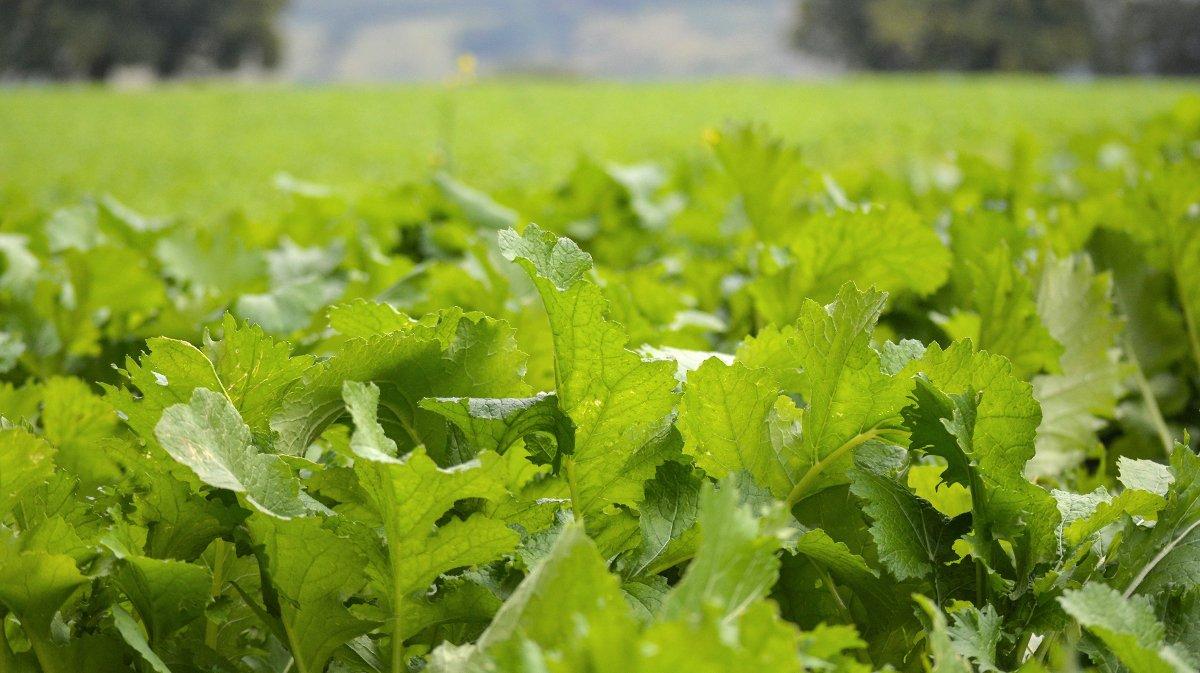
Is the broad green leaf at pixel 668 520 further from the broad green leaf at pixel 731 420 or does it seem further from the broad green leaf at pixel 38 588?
the broad green leaf at pixel 38 588

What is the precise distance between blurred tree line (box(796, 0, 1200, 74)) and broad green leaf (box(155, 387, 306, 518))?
4937 cm

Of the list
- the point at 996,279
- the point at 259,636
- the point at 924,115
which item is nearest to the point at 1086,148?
the point at 996,279

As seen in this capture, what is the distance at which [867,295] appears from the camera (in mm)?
782

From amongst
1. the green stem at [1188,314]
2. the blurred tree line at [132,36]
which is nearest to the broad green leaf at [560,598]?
the green stem at [1188,314]

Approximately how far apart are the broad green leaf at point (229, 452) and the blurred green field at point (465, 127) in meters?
3.19

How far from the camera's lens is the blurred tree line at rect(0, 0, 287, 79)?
39.2m

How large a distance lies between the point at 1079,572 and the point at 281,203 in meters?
6.84

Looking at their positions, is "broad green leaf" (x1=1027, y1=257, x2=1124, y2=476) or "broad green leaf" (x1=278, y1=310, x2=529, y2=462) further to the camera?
"broad green leaf" (x1=1027, y1=257, x2=1124, y2=476)

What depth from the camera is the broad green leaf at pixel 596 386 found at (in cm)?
76

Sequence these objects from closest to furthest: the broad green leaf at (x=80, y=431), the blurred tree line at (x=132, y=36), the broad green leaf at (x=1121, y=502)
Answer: the broad green leaf at (x=1121, y=502) → the broad green leaf at (x=80, y=431) → the blurred tree line at (x=132, y=36)

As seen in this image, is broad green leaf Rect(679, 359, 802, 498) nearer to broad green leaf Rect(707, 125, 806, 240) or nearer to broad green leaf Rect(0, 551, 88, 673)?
broad green leaf Rect(0, 551, 88, 673)

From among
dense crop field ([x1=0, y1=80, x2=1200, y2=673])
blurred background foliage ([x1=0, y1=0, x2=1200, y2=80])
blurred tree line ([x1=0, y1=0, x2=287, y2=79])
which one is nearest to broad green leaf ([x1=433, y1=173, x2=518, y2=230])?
dense crop field ([x1=0, y1=80, x2=1200, y2=673])

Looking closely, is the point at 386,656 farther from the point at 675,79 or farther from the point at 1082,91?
the point at 675,79

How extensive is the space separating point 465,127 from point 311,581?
1592cm
